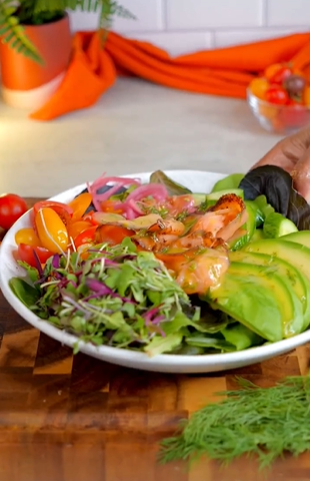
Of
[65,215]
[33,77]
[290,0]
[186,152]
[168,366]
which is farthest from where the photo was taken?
[290,0]

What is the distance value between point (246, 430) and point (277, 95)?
1.28 meters

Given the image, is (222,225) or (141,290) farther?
(222,225)

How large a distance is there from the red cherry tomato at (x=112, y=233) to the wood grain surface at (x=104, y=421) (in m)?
0.20

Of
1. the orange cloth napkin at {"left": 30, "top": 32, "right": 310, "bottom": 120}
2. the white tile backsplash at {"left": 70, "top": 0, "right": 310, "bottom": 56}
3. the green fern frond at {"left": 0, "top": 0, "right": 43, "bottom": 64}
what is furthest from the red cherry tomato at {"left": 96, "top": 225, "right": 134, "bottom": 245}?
the white tile backsplash at {"left": 70, "top": 0, "right": 310, "bottom": 56}

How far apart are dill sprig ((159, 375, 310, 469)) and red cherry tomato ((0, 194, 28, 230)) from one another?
618 mm

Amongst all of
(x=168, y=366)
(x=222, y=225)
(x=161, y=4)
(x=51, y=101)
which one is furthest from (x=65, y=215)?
(x=161, y=4)

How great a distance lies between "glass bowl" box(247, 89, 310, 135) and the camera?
6.24 feet

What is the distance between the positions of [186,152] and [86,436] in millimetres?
1110

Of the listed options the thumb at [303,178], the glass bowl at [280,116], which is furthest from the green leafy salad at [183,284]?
the glass bowl at [280,116]

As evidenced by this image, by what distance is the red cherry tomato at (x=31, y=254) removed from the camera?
1112mm

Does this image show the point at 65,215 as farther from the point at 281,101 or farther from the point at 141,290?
the point at 281,101

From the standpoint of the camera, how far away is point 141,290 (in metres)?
0.91

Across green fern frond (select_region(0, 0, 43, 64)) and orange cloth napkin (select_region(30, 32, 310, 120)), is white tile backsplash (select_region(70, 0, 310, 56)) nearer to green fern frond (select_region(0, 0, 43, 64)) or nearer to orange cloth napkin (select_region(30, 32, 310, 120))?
orange cloth napkin (select_region(30, 32, 310, 120))

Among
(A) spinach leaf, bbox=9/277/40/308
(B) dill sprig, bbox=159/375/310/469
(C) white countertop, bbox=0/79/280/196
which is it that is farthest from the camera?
(C) white countertop, bbox=0/79/280/196
